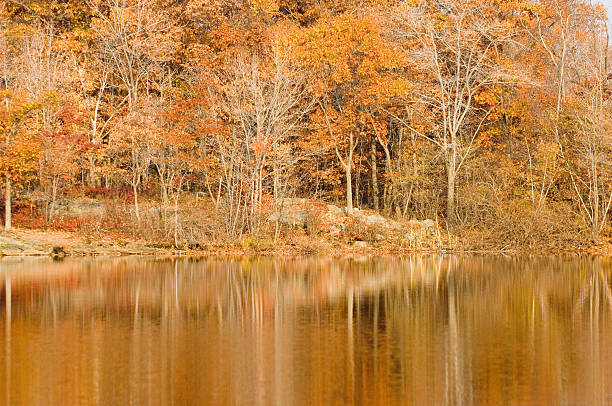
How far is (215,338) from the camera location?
15.4m

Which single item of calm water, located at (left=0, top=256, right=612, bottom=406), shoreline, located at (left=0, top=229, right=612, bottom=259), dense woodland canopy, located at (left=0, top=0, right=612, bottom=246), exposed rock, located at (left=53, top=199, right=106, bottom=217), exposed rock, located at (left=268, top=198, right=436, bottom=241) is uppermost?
dense woodland canopy, located at (left=0, top=0, right=612, bottom=246)

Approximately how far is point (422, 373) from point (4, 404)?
20.2 ft

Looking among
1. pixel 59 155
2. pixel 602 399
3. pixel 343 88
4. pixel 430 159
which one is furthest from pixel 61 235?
pixel 602 399

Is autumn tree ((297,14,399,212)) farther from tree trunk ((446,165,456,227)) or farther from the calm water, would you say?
the calm water

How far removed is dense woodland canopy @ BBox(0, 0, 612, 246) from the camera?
40188 millimetres

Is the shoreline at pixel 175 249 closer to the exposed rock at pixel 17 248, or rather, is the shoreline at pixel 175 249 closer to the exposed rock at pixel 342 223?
the exposed rock at pixel 17 248

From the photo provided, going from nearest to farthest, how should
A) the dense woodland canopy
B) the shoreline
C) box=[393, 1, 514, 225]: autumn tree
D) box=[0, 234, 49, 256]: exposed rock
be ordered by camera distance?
box=[0, 234, 49, 256]: exposed rock, the shoreline, the dense woodland canopy, box=[393, 1, 514, 225]: autumn tree

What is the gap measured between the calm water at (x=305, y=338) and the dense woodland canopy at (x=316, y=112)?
43.6 ft

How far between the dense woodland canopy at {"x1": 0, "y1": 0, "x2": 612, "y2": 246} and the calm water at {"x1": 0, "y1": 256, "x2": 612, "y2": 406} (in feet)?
43.6

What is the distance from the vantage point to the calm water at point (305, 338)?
11.1m

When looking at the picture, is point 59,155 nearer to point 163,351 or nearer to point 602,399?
point 163,351

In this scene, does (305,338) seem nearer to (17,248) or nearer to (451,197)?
(17,248)

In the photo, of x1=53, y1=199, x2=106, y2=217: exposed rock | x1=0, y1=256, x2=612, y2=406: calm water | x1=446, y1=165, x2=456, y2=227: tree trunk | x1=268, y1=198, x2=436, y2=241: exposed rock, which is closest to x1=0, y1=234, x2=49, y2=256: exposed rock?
x1=53, y1=199, x2=106, y2=217: exposed rock

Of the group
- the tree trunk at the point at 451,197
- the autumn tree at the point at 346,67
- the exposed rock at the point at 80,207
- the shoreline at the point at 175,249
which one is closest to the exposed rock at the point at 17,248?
the shoreline at the point at 175,249
